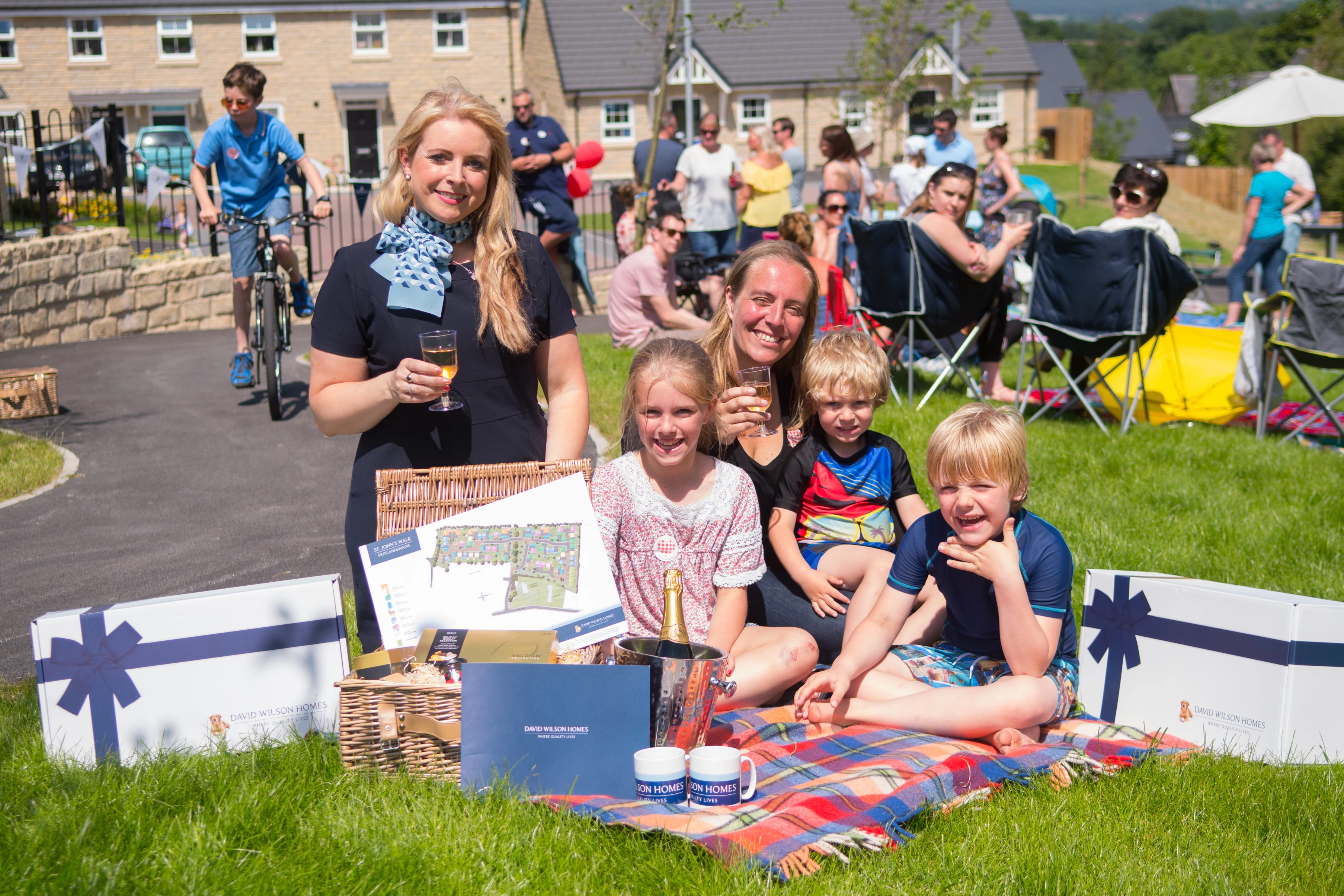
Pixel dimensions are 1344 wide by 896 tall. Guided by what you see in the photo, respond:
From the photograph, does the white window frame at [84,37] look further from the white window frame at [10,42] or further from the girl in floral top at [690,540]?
the girl in floral top at [690,540]

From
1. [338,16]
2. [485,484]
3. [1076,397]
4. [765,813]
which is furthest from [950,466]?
[338,16]

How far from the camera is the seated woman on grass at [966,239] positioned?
7.65 metres

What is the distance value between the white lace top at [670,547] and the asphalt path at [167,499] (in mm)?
2018

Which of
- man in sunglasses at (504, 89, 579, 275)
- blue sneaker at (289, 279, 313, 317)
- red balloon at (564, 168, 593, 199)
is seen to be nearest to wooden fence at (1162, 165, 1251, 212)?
red balloon at (564, 168, 593, 199)

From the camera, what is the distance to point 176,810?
275 cm

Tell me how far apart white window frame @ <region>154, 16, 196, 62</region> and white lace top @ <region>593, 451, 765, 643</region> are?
1614 inches

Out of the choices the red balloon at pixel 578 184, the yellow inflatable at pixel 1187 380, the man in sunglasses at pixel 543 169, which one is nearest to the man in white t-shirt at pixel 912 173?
the man in sunglasses at pixel 543 169

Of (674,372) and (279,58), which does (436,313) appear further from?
(279,58)

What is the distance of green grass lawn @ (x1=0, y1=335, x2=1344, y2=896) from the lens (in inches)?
97.4

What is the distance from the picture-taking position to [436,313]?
11.2 ft

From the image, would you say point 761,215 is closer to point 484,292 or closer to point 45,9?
point 484,292

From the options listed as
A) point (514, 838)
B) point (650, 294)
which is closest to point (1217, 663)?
point (514, 838)

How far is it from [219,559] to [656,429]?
2.86m

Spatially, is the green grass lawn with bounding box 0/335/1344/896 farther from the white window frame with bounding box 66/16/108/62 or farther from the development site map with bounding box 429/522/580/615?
the white window frame with bounding box 66/16/108/62
